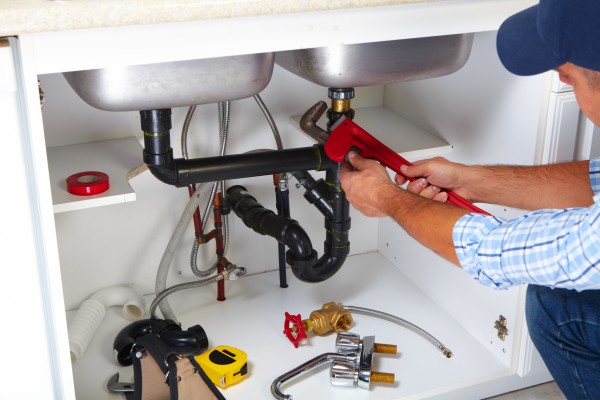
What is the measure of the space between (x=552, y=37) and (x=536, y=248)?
248mm

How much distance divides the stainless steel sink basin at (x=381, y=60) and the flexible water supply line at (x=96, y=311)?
2.24 ft

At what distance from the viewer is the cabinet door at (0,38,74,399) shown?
3.23 ft

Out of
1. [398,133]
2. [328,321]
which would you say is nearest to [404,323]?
[328,321]

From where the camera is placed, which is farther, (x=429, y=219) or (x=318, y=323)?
(x=318, y=323)

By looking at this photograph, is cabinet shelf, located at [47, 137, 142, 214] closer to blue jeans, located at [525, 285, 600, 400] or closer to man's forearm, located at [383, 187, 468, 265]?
man's forearm, located at [383, 187, 468, 265]

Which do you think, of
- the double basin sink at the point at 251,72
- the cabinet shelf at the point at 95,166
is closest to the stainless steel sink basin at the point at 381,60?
the double basin sink at the point at 251,72

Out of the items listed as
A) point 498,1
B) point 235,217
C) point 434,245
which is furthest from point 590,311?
point 235,217

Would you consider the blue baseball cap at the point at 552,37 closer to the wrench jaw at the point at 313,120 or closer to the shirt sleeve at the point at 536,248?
the shirt sleeve at the point at 536,248

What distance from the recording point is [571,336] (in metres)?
1.24

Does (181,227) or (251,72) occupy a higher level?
(251,72)

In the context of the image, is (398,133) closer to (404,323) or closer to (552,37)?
(404,323)

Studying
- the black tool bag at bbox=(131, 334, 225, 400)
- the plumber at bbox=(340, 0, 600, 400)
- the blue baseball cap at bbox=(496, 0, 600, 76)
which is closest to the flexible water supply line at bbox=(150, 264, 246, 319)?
the black tool bag at bbox=(131, 334, 225, 400)

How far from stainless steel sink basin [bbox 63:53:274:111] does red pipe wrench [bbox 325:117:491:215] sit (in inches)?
7.7

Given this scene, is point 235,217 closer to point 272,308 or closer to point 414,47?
point 272,308
